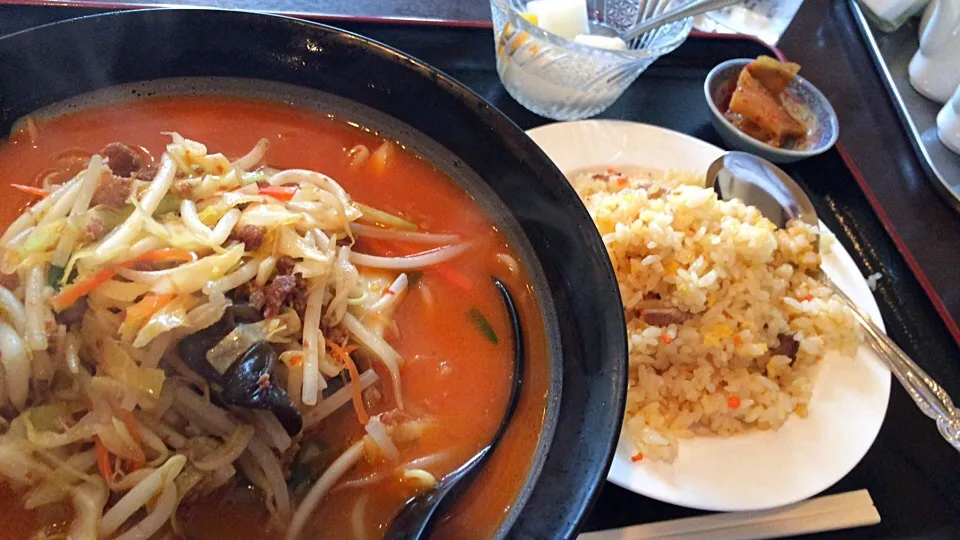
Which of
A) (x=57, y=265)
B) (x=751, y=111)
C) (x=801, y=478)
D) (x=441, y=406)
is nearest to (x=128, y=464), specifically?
(x=57, y=265)

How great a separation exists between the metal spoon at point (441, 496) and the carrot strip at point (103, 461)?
1.38ft

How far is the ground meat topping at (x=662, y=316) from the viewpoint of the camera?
159 centimetres

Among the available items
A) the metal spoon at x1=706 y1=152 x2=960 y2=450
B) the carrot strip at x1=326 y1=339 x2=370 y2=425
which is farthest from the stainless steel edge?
the carrot strip at x1=326 y1=339 x2=370 y2=425

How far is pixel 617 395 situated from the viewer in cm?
105

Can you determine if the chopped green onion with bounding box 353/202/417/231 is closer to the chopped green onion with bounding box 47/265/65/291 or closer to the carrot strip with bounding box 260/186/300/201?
the carrot strip with bounding box 260/186/300/201

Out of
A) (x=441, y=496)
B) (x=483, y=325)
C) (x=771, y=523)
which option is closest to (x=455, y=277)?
(x=483, y=325)

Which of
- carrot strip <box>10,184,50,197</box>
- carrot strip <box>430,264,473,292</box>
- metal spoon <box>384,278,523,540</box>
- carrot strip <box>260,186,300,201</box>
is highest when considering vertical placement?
carrot strip <box>10,184,50,197</box>

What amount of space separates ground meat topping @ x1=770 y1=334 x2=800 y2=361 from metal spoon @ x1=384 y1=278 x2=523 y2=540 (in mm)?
764

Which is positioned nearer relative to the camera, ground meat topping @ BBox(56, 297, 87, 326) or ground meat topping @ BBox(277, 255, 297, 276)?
ground meat topping @ BBox(56, 297, 87, 326)

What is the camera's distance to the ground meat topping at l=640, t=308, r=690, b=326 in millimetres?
1588

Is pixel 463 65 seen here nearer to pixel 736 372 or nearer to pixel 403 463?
pixel 736 372

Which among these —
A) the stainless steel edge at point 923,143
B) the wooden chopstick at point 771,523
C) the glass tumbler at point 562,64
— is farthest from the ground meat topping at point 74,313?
the stainless steel edge at point 923,143

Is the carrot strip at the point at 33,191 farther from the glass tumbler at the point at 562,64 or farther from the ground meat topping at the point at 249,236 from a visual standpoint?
the glass tumbler at the point at 562,64

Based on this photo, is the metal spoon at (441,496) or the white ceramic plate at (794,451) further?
the white ceramic plate at (794,451)
